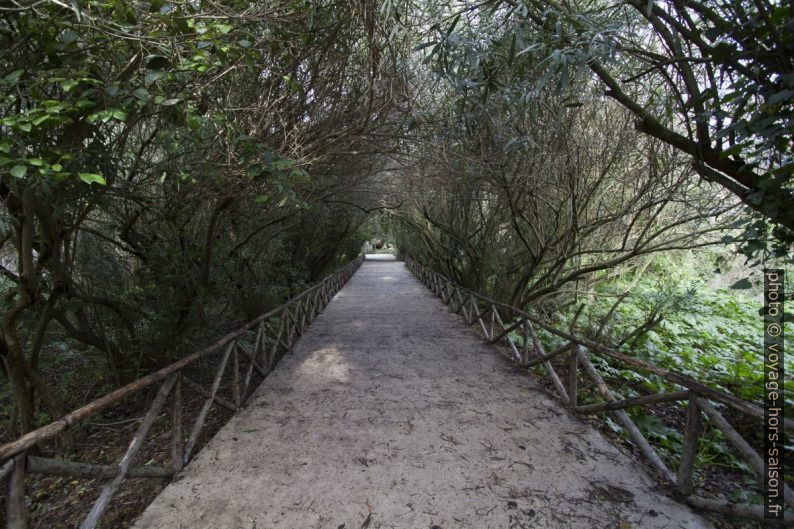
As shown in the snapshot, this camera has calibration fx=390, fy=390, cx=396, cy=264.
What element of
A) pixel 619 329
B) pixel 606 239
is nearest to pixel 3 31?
pixel 606 239

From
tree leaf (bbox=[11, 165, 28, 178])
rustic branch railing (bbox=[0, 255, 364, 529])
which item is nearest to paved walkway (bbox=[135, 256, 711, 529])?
rustic branch railing (bbox=[0, 255, 364, 529])

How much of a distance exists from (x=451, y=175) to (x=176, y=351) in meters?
4.81

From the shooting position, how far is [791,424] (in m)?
1.88

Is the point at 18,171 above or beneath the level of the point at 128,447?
above

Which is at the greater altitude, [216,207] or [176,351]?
[216,207]

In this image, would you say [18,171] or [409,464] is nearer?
[18,171]

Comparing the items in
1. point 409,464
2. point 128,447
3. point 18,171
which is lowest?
point 409,464

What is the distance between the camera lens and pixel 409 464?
2879 millimetres

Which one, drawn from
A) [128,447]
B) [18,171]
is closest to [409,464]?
[128,447]

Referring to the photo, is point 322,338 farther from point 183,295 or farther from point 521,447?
point 521,447

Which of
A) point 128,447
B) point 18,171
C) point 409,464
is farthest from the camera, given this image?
point 409,464

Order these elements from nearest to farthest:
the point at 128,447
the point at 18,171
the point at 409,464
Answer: the point at 18,171 < the point at 128,447 < the point at 409,464

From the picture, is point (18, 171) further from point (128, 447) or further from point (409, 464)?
point (409, 464)

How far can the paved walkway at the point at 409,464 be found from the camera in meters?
2.34
